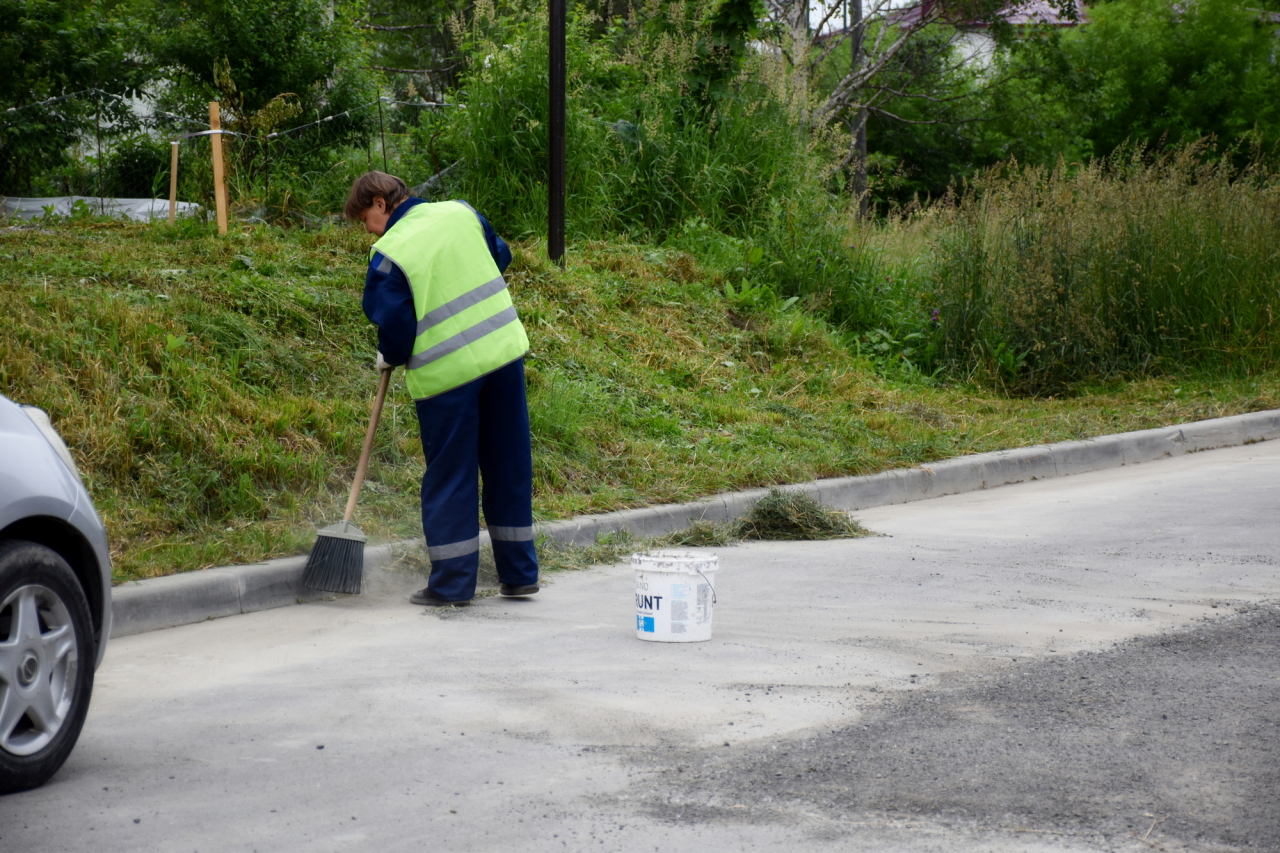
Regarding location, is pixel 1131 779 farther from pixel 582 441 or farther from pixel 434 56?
pixel 434 56

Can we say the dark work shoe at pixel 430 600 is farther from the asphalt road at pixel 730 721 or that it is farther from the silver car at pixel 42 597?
the silver car at pixel 42 597

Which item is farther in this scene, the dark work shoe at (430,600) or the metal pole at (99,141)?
the metal pole at (99,141)

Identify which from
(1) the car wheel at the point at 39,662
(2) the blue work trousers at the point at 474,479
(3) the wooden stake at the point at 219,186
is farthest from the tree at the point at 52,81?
(1) the car wheel at the point at 39,662

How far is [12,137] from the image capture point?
13.7 meters

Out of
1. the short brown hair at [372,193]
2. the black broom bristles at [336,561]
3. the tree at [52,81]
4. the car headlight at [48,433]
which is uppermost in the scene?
the tree at [52,81]

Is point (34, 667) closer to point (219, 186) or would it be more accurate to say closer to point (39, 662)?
point (39, 662)

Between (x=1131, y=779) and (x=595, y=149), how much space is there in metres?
9.64

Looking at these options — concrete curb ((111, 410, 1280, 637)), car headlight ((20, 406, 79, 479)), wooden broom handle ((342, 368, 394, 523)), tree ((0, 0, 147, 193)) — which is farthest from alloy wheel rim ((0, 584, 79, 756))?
tree ((0, 0, 147, 193))

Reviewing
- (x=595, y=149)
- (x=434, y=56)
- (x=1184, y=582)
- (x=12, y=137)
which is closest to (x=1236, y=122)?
(x=434, y=56)

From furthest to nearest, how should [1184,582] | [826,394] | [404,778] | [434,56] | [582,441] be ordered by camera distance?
[434,56] < [826,394] < [582,441] < [1184,582] < [404,778]

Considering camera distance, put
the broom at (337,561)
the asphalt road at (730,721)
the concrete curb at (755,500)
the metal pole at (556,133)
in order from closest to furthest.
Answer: the asphalt road at (730,721), the concrete curb at (755,500), the broom at (337,561), the metal pole at (556,133)

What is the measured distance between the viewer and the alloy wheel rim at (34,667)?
3400mm

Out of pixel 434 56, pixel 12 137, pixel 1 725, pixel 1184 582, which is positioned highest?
pixel 434 56

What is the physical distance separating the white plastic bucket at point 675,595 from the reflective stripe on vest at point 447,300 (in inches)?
48.3
